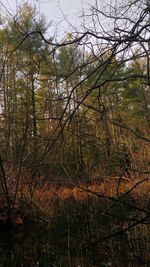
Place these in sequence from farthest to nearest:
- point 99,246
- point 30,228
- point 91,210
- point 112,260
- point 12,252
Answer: point 91,210, point 30,228, point 12,252, point 99,246, point 112,260

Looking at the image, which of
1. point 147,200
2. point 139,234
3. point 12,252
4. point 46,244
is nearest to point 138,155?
point 147,200

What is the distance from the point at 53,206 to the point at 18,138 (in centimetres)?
268

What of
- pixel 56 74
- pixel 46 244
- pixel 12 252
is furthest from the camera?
pixel 46 244

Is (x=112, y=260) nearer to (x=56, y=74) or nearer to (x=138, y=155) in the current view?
(x=56, y=74)

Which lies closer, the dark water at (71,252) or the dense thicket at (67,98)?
the dense thicket at (67,98)

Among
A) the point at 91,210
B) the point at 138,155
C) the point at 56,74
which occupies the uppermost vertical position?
the point at 56,74

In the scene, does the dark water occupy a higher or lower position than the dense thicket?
lower

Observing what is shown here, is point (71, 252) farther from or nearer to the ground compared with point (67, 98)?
nearer to the ground

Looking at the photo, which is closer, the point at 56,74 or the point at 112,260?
the point at 56,74

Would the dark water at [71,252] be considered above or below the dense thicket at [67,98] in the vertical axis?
below

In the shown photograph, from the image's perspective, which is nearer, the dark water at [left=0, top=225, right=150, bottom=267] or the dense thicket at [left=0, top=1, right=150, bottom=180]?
the dense thicket at [left=0, top=1, right=150, bottom=180]

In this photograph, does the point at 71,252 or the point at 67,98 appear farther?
the point at 71,252

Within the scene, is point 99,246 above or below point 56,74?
below

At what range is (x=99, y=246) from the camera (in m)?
5.02
